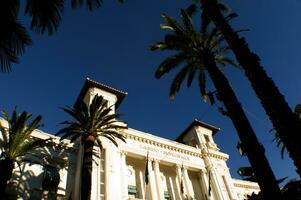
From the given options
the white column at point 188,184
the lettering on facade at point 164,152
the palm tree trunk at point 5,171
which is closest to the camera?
the palm tree trunk at point 5,171

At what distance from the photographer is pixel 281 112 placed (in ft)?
28.2

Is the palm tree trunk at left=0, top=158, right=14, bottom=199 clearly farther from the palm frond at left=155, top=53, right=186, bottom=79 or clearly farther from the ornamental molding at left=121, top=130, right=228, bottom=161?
the palm frond at left=155, top=53, right=186, bottom=79

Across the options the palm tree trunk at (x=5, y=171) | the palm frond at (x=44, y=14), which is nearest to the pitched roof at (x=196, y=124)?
the palm tree trunk at (x=5, y=171)

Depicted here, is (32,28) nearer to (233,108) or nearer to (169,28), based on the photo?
(233,108)

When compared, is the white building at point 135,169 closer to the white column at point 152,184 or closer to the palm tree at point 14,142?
the white column at point 152,184

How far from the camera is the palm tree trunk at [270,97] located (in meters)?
7.86

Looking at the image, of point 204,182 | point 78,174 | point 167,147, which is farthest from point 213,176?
point 78,174

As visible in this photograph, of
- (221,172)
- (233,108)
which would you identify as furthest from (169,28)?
(221,172)

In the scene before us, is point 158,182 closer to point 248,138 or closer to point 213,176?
point 213,176

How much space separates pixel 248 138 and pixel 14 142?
1710 centimetres

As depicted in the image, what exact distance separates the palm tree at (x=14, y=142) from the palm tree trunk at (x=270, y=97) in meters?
16.9

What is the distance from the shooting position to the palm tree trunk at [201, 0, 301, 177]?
25.8 feet

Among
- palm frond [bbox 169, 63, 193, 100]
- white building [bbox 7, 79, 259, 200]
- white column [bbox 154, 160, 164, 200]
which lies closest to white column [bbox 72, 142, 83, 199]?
white building [bbox 7, 79, 259, 200]

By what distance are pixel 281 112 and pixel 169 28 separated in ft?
46.5
